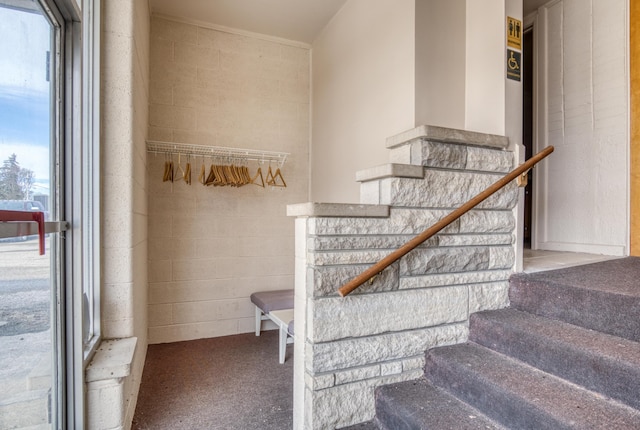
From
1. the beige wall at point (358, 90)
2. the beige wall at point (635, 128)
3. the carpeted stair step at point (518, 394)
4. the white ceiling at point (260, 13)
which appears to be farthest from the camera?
the white ceiling at point (260, 13)

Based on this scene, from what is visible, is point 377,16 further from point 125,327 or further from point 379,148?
point 125,327

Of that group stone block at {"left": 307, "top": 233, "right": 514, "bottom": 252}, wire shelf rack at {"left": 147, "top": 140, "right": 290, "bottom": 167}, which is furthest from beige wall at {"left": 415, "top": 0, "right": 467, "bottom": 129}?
wire shelf rack at {"left": 147, "top": 140, "right": 290, "bottom": 167}

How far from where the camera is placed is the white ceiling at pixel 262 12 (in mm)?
3123

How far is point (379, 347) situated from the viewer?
1754mm

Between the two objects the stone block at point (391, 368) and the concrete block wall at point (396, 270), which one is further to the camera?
the stone block at point (391, 368)

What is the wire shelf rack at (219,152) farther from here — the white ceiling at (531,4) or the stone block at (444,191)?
the white ceiling at (531,4)

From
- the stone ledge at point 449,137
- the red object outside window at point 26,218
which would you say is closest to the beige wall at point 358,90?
the stone ledge at point 449,137

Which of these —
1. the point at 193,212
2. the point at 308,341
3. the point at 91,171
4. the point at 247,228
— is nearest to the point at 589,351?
the point at 308,341

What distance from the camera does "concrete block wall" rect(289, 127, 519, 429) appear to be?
165 cm

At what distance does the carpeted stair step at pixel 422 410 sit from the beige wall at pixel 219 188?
215 cm

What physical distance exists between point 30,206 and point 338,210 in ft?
3.81

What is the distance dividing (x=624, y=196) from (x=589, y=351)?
1.86 meters

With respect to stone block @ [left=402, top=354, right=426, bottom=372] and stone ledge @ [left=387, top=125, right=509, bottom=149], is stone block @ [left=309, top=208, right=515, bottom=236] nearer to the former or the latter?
stone ledge @ [left=387, top=125, right=509, bottom=149]

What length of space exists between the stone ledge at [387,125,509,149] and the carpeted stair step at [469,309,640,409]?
96 cm
